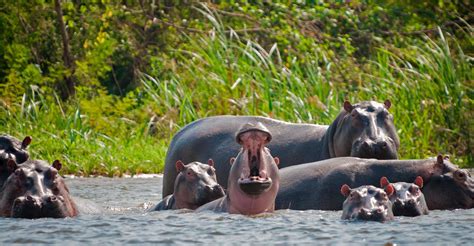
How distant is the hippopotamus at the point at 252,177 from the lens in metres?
7.11

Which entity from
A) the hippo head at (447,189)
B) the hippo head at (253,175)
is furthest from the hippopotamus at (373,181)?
the hippo head at (253,175)

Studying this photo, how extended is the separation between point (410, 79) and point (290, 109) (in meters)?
1.43

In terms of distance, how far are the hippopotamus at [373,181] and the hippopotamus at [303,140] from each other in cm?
60

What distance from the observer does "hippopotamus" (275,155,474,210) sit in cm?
823

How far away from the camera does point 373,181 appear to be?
8.20m

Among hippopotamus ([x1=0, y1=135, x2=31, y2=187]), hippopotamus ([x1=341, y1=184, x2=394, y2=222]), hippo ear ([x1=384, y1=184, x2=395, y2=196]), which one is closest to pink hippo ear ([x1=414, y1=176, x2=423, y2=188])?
hippo ear ([x1=384, y1=184, x2=395, y2=196])

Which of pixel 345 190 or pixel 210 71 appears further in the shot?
pixel 210 71

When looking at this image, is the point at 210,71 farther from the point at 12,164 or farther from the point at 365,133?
the point at 12,164

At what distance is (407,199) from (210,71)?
24.3 feet

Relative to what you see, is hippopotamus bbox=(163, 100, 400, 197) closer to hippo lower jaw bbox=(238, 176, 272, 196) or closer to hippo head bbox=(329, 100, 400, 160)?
hippo head bbox=(329, 100, 400, 160)

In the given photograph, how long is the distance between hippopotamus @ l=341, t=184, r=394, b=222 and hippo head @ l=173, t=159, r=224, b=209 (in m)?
1.39

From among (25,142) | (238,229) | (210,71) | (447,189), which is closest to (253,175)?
(238,229)

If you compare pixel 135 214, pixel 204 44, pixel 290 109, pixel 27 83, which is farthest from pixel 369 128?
pixel 27 83

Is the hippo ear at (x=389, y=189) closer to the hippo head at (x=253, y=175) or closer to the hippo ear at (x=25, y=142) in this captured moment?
the hippo head at (x=253, y=175)
